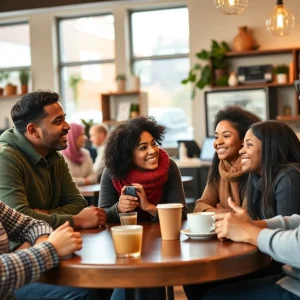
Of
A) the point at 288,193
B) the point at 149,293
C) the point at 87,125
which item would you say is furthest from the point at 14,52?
the point at 149,293

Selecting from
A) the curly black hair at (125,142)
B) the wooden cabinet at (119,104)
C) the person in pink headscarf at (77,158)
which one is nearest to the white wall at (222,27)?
the wooden cabinet at (119,104)

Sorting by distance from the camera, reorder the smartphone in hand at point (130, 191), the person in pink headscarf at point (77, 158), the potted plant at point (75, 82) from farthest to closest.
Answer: the potted plant at point (75, 82)
the person in pink headscarf at point (77, 158)
the smartphone in hand at point (130, 191)

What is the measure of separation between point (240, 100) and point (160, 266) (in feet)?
21.4

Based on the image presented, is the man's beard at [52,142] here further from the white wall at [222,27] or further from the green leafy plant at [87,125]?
the green leafy plant at [87,125]

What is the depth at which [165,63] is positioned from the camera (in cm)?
893

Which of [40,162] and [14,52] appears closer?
[40,162]

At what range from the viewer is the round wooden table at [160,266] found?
1693 millimetres

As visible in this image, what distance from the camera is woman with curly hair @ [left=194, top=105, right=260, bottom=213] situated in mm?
2855

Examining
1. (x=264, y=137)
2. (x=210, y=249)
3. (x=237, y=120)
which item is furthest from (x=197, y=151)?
(x=210, y=249)

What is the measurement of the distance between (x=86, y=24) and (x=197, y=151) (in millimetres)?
2745

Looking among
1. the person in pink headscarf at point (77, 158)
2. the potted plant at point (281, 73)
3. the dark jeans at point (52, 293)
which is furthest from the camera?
the potted plant at point (281, 73)

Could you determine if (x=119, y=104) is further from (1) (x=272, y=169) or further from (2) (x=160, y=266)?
(2) (x=160, y=266)

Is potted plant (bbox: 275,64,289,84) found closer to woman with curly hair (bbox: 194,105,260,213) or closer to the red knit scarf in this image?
woman with curly hair (bbox: 194,105,260,213)

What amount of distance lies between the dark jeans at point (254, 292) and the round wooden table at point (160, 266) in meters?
0.12
